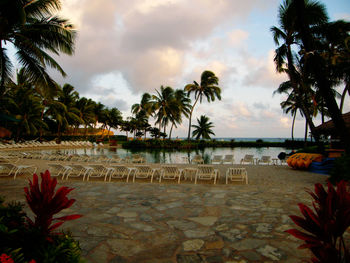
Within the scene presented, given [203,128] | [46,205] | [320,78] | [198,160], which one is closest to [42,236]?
[46,205]

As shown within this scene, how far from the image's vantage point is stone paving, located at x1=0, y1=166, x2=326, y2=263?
257 cm

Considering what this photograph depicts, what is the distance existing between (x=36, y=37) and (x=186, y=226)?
9.64m

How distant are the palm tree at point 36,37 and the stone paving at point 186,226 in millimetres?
5345

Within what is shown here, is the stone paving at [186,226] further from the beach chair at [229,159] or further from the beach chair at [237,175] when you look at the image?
the beach chair at [229,159]

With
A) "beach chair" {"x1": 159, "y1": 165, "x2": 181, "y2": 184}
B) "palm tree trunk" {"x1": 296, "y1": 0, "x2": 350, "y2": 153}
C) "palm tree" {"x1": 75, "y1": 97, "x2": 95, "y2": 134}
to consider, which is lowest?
"beach chair" {"x1": 159, "y1": 165, "x2": 181, "y2": 184}

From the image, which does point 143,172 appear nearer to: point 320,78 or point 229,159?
point 320,78

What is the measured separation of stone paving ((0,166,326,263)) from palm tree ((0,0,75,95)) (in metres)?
5.34

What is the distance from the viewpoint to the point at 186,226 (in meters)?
3.43

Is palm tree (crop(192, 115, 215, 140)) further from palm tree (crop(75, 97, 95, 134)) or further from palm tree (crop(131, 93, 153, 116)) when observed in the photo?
palm tree (crop(75, 97, 95, 134))

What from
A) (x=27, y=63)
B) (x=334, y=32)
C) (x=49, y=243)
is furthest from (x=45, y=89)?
(x=334, y=32)

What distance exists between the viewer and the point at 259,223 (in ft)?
11.6

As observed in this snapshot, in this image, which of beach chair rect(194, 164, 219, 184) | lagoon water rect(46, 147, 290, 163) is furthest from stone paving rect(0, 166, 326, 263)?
lagoon water rect(46, 147, 290, 163)

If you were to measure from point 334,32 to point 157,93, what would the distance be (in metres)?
23.3

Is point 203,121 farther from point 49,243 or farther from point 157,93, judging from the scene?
point 49,243
